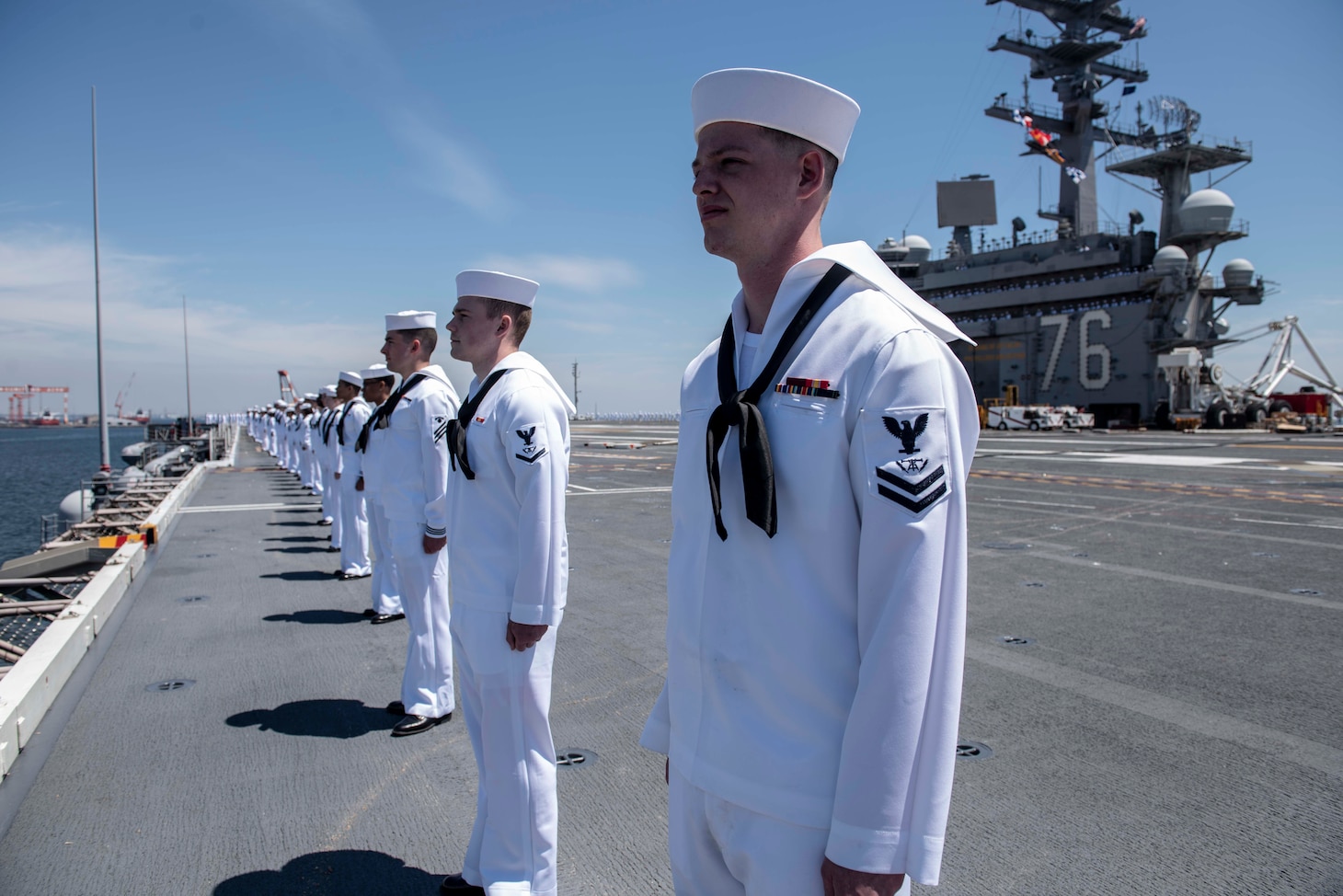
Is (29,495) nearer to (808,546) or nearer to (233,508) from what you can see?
(233,508)

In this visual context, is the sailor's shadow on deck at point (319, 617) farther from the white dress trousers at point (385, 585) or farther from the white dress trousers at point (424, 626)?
the white dress trousers at point (424, 626)

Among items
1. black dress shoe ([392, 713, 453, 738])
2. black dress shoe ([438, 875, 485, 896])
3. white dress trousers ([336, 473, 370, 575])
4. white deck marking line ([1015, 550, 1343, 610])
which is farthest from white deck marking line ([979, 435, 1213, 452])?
black dress shoe ([438, 875, 485, 896])

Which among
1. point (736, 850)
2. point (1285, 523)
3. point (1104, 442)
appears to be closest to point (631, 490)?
point (1285, 523)

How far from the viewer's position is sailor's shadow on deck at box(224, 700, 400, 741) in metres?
4.38

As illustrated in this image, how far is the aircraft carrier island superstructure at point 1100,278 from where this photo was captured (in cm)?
4141

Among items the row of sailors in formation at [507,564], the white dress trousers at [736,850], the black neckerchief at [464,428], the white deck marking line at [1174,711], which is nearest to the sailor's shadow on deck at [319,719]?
the row of sailors in formation at [507,564]

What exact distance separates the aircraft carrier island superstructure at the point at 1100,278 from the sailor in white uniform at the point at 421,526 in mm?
37977

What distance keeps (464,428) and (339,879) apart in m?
Result: 1.72

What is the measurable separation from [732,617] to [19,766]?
13.6 ft

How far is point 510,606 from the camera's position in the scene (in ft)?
9.72

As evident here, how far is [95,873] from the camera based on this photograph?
3.01 meters

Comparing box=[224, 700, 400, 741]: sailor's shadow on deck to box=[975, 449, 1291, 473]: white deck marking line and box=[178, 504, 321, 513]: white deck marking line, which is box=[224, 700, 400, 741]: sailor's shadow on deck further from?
box=[975, 449, 1291, 473]: white deck marking line

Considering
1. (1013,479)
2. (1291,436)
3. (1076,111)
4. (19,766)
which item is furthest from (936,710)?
(1076,111)

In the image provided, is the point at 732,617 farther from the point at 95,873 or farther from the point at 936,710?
the point at 95,873
